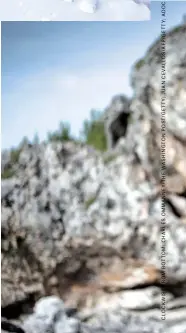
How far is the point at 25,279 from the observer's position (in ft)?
6.83

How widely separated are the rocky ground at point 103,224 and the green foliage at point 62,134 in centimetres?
3

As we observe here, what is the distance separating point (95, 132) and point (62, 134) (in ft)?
0.36

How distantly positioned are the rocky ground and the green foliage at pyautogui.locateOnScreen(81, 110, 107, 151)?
0.08 ft

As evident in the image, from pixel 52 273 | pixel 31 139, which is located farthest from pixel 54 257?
pixel 31 139

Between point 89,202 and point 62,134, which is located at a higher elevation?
point 62,134

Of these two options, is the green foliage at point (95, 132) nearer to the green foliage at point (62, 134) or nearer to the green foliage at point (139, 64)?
the green foliage at point (62, 134)

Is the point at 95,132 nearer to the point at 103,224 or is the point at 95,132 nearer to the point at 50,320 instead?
the point at 103,224

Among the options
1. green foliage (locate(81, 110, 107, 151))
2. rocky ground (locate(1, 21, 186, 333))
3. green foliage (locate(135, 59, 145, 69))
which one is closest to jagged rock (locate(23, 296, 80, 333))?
rocky ground (locate(1, 21, 186, 333))

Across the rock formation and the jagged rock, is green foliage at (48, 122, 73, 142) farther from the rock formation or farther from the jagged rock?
the jagged rock

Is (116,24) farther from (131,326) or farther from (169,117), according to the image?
(131,326)

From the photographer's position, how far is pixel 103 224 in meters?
2.08

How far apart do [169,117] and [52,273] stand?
2.16ft

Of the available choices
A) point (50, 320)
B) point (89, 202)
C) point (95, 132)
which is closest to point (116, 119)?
point (95, 132)

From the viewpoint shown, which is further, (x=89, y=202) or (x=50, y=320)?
(x=89, y=202)
